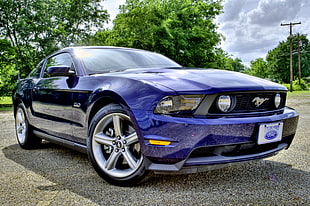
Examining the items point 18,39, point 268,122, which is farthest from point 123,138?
point 18,39

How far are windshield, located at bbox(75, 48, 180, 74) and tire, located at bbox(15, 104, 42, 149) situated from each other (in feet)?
5.00

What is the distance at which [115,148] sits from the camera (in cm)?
263

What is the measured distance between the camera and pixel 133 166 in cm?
247

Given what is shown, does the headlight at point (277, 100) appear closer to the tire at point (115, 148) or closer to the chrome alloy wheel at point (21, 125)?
the tire at point (115, 148)

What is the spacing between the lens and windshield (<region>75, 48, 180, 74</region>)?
10.8ft

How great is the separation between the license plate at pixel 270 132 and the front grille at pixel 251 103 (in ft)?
0.56

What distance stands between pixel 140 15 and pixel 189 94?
2333 cm

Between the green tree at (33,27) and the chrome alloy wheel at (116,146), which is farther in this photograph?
the green tree at (33,27)

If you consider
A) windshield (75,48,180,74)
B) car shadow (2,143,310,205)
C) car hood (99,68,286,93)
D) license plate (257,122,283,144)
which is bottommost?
car shadow (2,143,310,205)

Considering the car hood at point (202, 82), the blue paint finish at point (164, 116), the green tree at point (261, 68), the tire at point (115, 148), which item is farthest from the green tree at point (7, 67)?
the green tree at point (261, 68)

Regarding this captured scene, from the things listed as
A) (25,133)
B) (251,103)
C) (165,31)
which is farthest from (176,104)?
(165,31)

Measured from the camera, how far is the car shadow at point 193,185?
89.4 inches

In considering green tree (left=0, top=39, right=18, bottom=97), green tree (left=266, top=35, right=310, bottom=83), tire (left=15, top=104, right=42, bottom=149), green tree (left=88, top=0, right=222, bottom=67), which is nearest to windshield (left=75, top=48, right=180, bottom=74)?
tire (left=15, top=104, right=42, bottom=149)

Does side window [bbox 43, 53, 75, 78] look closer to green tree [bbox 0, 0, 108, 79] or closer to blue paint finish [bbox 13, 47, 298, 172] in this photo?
blue paint finish [bbox 13, 47, 298, 172]
